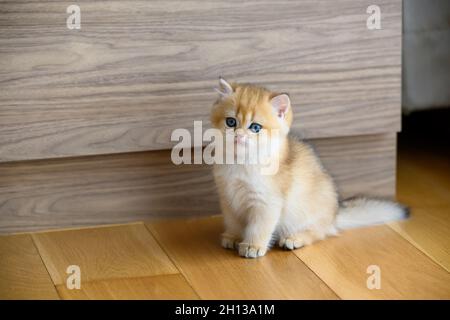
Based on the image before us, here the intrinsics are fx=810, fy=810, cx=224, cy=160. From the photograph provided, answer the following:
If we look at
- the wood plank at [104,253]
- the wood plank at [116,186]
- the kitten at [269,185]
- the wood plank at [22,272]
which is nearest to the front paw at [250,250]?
the kitten at [269,185]

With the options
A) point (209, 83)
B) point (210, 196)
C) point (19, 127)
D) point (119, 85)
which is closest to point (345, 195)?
point (210, 196)

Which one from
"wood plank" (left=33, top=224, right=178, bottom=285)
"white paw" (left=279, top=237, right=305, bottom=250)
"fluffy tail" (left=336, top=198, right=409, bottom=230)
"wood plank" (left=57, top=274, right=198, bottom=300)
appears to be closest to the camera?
"wood plank" (left=57, top=274, right=198, bottom=300)

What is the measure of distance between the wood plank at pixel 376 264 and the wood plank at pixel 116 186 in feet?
0.73

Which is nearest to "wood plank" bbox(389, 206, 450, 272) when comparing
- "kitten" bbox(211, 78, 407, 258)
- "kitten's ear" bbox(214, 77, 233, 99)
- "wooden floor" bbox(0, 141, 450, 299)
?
"wooden floor" bbox(0, 141, 450, 299)

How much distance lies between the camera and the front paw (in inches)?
61.7

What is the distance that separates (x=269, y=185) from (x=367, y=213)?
0.92ft

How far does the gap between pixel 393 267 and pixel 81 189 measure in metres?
0.66

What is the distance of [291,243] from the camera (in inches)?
63.5

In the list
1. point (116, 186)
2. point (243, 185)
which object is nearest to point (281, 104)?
point (243, 185)

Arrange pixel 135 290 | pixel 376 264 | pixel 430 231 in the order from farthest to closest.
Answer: pixel 430 231
pixel 376 264
pixel 135 290

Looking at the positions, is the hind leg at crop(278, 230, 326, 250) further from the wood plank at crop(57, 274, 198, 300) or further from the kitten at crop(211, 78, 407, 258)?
the wood plank at crop(57, 274, 198, 300)

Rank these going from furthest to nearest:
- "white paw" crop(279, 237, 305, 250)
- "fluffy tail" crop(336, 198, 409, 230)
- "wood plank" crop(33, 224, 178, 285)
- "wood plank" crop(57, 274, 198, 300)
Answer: "fluffy tail" crop(336, 198, 409, 230)
"white paw" crop(279, 237, 305, 250)
"wood plank" crop(33, 224, 178, 285)
"wood plank" crop(57, 274, 198, 300)

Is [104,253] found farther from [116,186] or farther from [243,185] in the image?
[243,185]

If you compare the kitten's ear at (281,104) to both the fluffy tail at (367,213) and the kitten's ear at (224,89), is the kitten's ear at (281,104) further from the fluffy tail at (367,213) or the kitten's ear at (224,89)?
the fluffy tail at (367,213)
